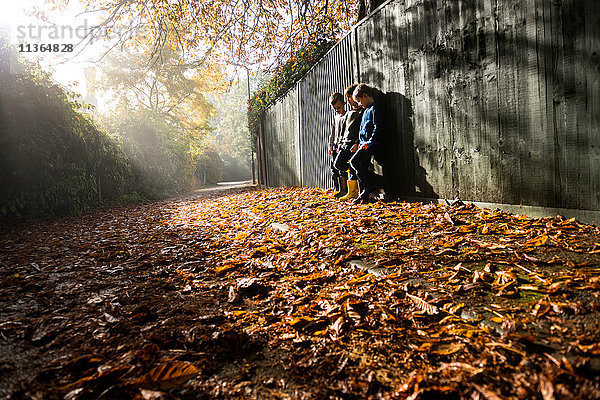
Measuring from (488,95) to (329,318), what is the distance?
10.1 ft

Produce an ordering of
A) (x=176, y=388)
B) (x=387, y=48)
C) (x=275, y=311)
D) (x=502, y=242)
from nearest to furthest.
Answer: (x=176, y=388) < (x=275, y=311) < (x=502, y=242) < (x=387, y=48)

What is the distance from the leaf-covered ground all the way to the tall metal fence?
1.59ft

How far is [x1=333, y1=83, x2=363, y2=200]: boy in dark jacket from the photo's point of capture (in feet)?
18.6

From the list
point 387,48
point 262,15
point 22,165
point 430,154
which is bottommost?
point 430,154

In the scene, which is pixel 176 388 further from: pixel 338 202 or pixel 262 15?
pixel 262 15

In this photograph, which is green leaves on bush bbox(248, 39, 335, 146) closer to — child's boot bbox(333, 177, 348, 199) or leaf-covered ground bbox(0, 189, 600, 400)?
child's boot bbox(333, 177, 348, 199)

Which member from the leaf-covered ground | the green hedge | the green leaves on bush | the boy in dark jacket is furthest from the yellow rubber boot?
the green hedge

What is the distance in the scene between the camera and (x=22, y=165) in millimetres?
7254

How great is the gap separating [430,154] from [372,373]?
3.66 m

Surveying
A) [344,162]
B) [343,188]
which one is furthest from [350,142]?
[343,188]

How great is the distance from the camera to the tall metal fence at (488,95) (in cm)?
280

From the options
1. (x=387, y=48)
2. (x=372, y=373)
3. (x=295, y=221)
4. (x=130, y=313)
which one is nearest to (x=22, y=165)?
(x=295, y=221)

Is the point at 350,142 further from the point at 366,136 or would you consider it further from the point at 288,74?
the point at 288,74

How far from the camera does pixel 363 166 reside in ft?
17.5
